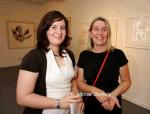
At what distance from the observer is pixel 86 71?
6.14ft

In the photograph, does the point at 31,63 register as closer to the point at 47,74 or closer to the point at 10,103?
the point at 47,74

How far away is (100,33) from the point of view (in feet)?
6.02

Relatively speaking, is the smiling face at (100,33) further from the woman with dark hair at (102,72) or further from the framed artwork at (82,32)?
the framed artwork at (82,32)

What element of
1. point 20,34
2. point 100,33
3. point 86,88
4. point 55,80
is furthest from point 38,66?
point 20,34

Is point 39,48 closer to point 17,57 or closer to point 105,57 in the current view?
point 105,57

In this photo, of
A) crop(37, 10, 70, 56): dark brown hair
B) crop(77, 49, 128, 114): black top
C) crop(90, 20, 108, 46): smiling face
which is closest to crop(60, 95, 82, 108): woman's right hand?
crop(37, 10, 70, 56): dark brown hair

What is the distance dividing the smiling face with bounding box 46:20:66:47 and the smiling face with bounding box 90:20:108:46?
60 cm

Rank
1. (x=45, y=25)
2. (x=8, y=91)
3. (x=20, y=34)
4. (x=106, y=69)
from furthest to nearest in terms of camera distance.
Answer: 1. (x=20, y=34)
2. (x=8, y=91)
3. (x=106, y=69)
4. (x=45, y=25)

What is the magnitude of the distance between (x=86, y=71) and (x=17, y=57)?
5.96 metres

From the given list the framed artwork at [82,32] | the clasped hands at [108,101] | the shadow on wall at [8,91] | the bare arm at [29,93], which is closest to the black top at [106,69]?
the clasped hands at [108,101]

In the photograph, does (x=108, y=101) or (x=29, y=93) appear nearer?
(x=29, y=93)

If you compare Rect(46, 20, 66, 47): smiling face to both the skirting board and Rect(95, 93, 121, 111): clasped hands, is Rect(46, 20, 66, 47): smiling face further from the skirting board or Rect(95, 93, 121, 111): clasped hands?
the skirting board

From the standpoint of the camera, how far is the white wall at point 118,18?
366cm

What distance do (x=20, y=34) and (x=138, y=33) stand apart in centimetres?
512
